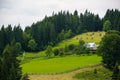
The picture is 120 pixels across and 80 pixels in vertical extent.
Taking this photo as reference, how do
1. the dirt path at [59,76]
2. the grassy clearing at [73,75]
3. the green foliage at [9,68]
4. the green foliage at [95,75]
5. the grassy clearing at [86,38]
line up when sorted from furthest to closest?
the grassy clearing at [86,38], the dirt path at [59,76], the grassy clearing at [73,75], the green foliage at [95,75], the green foliage at [9,68]

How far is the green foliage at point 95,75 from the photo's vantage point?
93250 mm

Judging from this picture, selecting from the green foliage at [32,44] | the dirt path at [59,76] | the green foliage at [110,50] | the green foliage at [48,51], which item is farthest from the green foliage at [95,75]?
the green foliage at [32,44]

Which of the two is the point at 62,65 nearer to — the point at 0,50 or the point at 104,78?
the point at 104,78

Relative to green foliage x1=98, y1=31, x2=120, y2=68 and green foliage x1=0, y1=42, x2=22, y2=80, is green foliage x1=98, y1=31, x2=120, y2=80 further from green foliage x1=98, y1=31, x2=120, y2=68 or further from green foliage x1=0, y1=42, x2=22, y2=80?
green foliage x1=0, y1=42, x2=22, y2=80

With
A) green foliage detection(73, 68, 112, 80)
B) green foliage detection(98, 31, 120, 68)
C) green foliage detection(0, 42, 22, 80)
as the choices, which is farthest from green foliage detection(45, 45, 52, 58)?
green foliage detection(0, 42, 22, 80)

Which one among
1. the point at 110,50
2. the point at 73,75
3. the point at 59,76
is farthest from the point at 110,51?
the point at 59,76

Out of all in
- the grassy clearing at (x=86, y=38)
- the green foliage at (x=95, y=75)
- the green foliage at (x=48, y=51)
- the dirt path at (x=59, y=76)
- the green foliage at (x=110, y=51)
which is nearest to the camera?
the green foliage at (x=95, y=75)

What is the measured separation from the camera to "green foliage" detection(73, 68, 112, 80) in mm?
93250

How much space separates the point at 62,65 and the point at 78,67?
1135 cm

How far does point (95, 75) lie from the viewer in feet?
312

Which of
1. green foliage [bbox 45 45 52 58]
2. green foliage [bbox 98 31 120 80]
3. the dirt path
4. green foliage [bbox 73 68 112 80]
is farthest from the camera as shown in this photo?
green foliage [bbox 45 45 52 58]

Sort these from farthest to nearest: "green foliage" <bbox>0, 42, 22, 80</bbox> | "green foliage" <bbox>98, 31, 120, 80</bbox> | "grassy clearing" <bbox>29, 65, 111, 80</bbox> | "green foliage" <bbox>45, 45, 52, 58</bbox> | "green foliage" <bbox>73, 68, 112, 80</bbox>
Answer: "green foliage" <bbox>45, 45, 52, 58</bbox>
"green foliage" <bbox>98, 31, 120, 80</bbox>
"grassy clearing" <bbox>29, 65, 111, 80</bbox>
"green foliage" <bbox>73, 68, 112, 80</bbox>
"green foliage" <bbox>0, 42, 22, 80</bbox>

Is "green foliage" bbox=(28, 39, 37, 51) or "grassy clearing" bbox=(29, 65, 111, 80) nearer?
"grassy clearing" bbox=(29, 65, 111, 80)

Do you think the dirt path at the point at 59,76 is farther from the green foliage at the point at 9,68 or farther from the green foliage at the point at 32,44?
the green foliage at the point at 32,44
